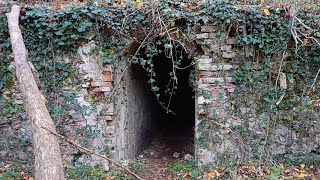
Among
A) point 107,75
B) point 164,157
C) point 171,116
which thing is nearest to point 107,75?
point 107,75

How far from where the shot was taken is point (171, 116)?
9.91 meters

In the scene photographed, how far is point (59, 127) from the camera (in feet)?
16.8

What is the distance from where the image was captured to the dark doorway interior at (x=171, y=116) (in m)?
7.16

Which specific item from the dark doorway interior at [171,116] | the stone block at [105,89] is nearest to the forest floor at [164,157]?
the dark doorway interior at [171,116]

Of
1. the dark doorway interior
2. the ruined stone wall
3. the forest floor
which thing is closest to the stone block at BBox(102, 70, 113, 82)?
the dark doorway interior

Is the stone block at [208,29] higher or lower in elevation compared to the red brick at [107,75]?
higher

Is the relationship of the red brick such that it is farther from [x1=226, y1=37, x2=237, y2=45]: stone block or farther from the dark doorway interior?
[x1=226, y1=37, x2=237, y2=45]: stone block

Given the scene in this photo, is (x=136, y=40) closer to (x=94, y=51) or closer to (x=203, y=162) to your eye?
(x=94, y=51)

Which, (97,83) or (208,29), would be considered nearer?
(208,29)

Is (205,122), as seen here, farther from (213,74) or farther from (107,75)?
(107,75)

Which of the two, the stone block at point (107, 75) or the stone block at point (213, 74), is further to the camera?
the stone block at point (107, 75)

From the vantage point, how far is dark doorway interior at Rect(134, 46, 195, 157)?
23.5 feet

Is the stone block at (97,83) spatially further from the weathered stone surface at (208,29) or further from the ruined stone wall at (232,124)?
the weathered stone surface at (208,29)

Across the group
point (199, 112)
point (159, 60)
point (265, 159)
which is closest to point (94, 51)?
point (199, 112)
